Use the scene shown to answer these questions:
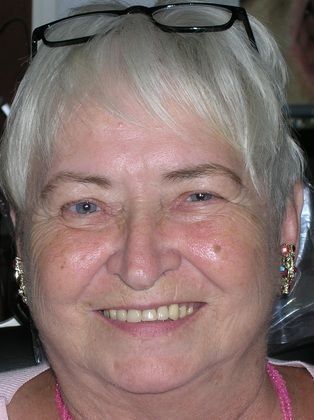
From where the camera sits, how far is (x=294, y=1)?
2.90 meters

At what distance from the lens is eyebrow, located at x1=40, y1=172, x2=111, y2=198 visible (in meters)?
1.22

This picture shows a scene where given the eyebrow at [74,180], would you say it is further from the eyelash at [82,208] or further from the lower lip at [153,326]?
the lower lip at [153,326]

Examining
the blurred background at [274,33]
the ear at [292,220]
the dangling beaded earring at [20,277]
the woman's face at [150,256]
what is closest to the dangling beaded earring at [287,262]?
the ear at [292,220]

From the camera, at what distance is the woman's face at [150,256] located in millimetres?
1194

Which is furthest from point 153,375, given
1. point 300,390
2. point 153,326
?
point 300,390

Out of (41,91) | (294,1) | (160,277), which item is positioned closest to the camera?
(160,277)

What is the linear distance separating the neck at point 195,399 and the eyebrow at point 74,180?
0.32 m

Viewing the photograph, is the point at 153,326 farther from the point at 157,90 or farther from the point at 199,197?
the point at 157,90

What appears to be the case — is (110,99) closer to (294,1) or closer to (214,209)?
(214,209)

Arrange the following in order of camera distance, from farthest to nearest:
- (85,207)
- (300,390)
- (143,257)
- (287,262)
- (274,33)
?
(274,33) → (300,390) → (287,262) → (85,207) → (143,257)

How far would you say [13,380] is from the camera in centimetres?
149

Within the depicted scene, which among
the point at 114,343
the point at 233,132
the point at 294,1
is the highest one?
the point at 233,132

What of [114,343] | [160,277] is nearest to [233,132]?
[160,277]

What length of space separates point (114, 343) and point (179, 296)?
0.12 metres
